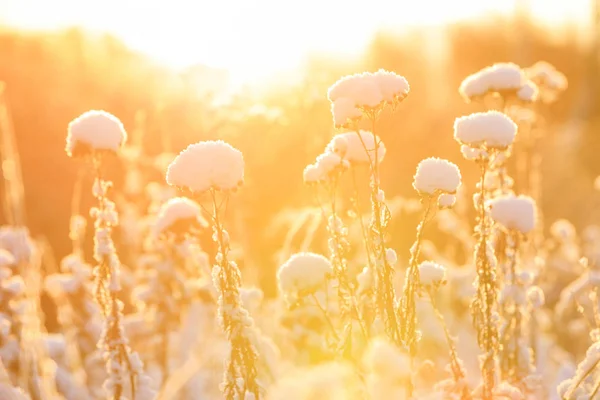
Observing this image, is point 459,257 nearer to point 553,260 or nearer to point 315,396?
point 553,260

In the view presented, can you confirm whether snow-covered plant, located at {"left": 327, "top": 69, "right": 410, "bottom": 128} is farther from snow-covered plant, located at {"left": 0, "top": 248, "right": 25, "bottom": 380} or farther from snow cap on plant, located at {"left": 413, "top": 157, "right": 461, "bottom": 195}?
snow-covered plant, located at {"left": 0, "top": 248, "right": 25, "bottom": 380}

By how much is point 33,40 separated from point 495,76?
52.3 feet

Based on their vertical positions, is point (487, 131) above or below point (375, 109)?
below

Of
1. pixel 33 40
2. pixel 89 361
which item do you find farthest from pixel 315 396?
pixel 33 40

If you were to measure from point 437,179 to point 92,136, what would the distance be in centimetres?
170

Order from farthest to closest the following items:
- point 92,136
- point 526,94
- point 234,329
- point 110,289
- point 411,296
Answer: point 526,94 < point 110,289 < point 92,136 < point 411,296 < point 234,329

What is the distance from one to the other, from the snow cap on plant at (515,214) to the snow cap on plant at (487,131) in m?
0.44

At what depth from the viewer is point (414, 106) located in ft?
69.9

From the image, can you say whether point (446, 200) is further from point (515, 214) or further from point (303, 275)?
point (303, 275)

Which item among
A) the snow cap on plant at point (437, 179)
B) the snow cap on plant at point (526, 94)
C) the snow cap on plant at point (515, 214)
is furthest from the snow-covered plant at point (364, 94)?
the snow cap on plant at point (526, 94)

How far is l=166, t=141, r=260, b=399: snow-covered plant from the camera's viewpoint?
240cm

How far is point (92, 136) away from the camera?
288 centimetres

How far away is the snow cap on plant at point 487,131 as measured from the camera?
100 inches

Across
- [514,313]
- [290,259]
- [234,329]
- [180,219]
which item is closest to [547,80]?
[514,313]
